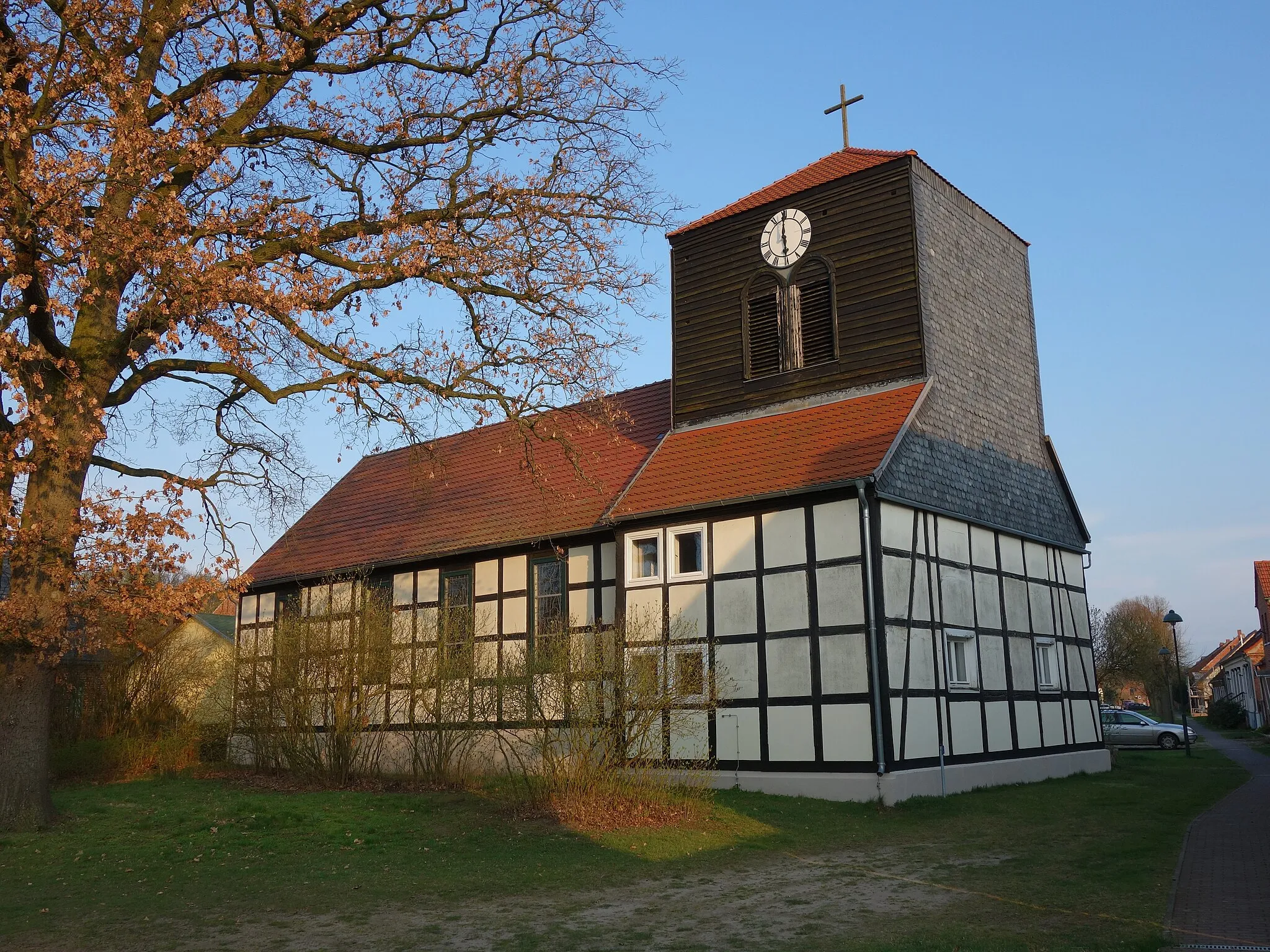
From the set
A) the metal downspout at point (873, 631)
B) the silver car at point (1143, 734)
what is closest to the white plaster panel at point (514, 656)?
the metal downspout at point (873, 631)

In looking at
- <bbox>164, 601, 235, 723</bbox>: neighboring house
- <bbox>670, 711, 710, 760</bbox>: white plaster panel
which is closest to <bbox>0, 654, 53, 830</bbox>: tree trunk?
<bbox>670, 711, 710, 760</bbox>: white plaster panel

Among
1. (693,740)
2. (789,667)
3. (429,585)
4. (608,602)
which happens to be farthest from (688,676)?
(429,585)

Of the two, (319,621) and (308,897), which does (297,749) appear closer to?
(319,621)

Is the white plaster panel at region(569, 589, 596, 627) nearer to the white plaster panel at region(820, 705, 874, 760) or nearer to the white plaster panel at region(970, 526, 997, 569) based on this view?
the white plaster panel at region(820, 705, 874, 760)

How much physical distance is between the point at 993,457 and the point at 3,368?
15.4m

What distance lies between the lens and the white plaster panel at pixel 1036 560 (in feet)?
64.6

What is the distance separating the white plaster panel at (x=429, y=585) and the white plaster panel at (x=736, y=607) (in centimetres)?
739

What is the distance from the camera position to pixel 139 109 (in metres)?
10.9

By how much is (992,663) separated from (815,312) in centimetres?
668

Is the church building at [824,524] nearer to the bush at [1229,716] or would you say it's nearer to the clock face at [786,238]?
the clock face at [786,238]

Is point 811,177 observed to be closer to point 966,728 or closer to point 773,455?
point 773,455

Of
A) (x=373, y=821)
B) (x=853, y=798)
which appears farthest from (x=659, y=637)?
(x=373, y=821)

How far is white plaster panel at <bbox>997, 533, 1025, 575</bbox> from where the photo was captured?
18875mm

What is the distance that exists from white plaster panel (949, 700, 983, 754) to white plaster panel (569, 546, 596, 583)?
6552 mm
